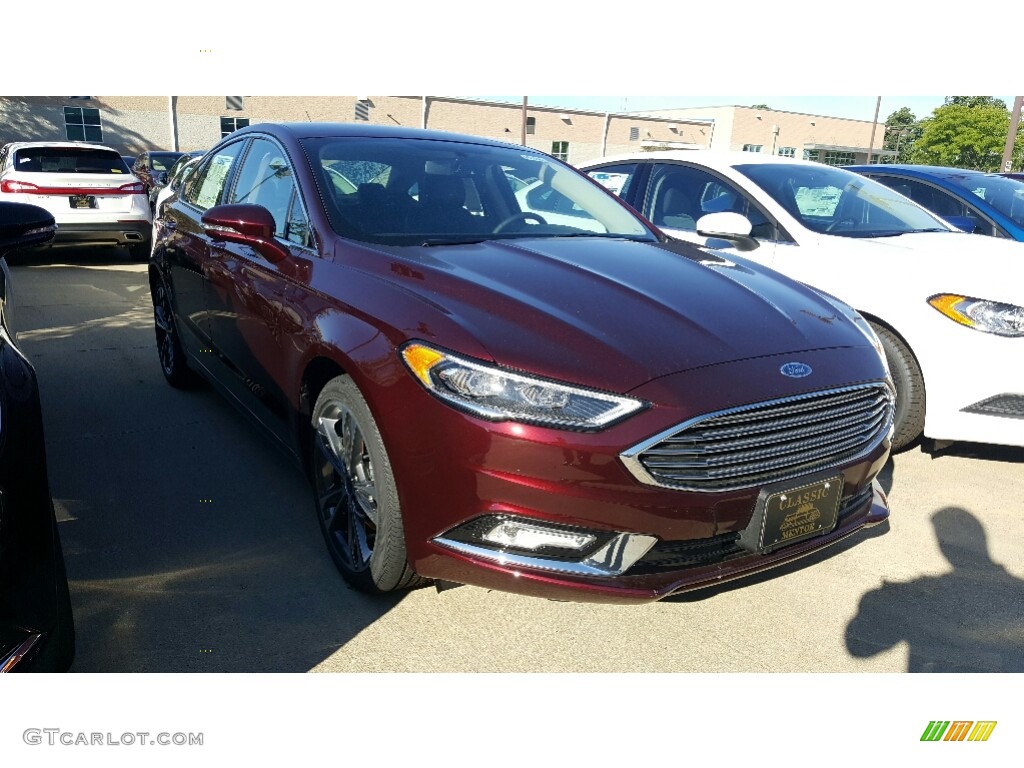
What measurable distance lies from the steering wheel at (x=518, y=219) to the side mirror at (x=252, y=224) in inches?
33.9

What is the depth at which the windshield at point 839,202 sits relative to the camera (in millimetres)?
4730

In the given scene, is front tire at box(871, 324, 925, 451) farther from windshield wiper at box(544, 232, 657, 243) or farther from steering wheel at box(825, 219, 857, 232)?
windshield wiper at box(544, 232, 657, 243)

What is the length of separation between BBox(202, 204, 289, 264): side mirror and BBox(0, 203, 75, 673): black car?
3.65 feet

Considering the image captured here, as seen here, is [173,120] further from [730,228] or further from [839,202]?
[730,228]

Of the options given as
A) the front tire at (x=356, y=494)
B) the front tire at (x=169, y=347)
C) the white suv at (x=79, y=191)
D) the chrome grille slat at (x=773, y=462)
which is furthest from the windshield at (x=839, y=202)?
the white suv at (x=79, y=191)

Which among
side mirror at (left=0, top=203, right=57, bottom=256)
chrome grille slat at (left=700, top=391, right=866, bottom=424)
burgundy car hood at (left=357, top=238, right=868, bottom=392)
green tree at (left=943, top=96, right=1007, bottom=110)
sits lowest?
chrome grille slat at (left=700, top=391, right=866, bottom=424)

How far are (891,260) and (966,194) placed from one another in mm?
3481

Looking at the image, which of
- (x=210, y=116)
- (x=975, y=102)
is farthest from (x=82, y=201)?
(x=975, y=102)

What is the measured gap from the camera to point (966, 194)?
6805 millimetres

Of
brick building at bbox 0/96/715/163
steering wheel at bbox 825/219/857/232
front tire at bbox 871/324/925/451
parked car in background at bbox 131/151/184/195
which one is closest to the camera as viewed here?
front tire at bbox 871/324/925/451

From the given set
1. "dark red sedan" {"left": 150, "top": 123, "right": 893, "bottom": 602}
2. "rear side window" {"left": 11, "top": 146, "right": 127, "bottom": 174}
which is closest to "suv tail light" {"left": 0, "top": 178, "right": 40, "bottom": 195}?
"rear side window" {"left": 11, "top": 146, "right": 127, "bottom": 174}

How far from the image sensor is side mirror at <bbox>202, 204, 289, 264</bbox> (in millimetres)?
3041

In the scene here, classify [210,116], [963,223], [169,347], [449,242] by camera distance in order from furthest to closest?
[210,116]
[963,223]
[169,347]
[449,242]

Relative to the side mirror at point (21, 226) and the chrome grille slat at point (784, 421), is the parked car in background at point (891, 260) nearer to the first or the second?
the chrome grille slat at point (784, 421)
